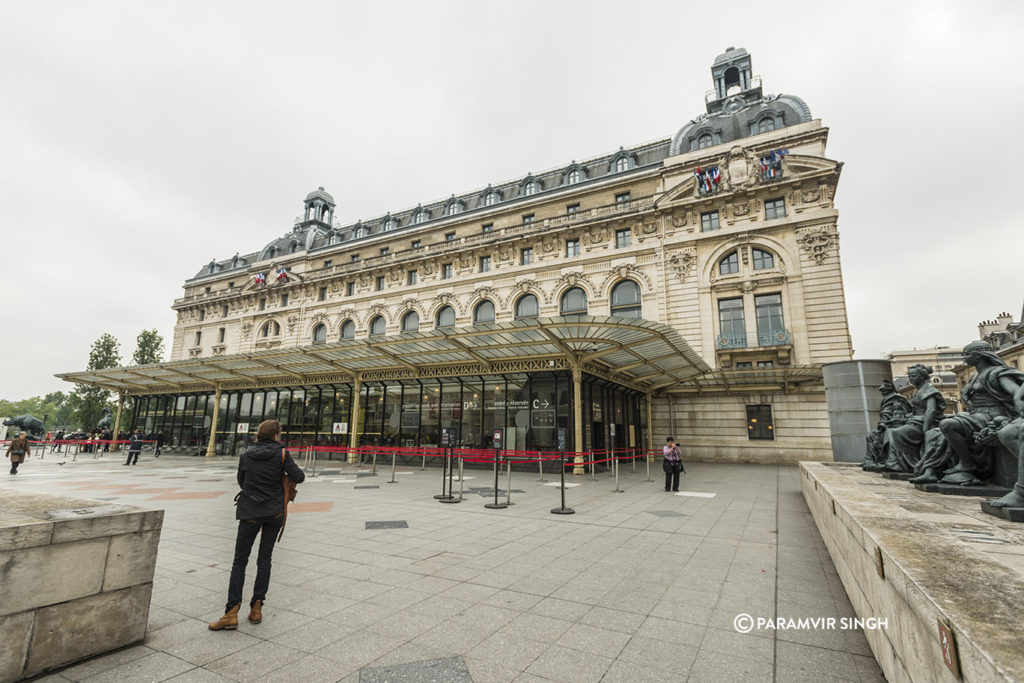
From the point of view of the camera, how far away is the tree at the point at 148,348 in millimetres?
55062

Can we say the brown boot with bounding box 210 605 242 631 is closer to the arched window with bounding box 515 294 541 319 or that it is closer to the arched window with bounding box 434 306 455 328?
the arched window with bounding box 515 294 541 319

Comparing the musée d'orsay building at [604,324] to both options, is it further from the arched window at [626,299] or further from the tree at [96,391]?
the tree at [96,391]

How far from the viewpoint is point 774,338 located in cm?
2441

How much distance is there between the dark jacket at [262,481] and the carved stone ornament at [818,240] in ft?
92.4

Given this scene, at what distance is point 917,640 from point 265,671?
4.00m

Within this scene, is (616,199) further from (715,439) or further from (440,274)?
(715,439)

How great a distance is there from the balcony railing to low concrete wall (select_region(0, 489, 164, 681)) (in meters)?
26.8

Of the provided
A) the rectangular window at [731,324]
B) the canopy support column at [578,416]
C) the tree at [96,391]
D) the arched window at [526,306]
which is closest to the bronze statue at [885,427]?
the canopy support column at [578,416]

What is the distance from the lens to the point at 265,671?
126 inches

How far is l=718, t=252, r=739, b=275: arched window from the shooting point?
26688mm

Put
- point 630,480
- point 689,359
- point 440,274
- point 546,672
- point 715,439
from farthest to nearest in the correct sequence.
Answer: point 440,274 < point 715,439 < point 689,359 < point 630,480 < point 546,672

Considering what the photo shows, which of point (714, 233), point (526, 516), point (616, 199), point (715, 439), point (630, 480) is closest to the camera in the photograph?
point (526, 516)

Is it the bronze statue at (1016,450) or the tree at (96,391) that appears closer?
the bronze statue at (1016,450)

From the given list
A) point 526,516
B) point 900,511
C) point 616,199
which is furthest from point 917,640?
point 616,199
